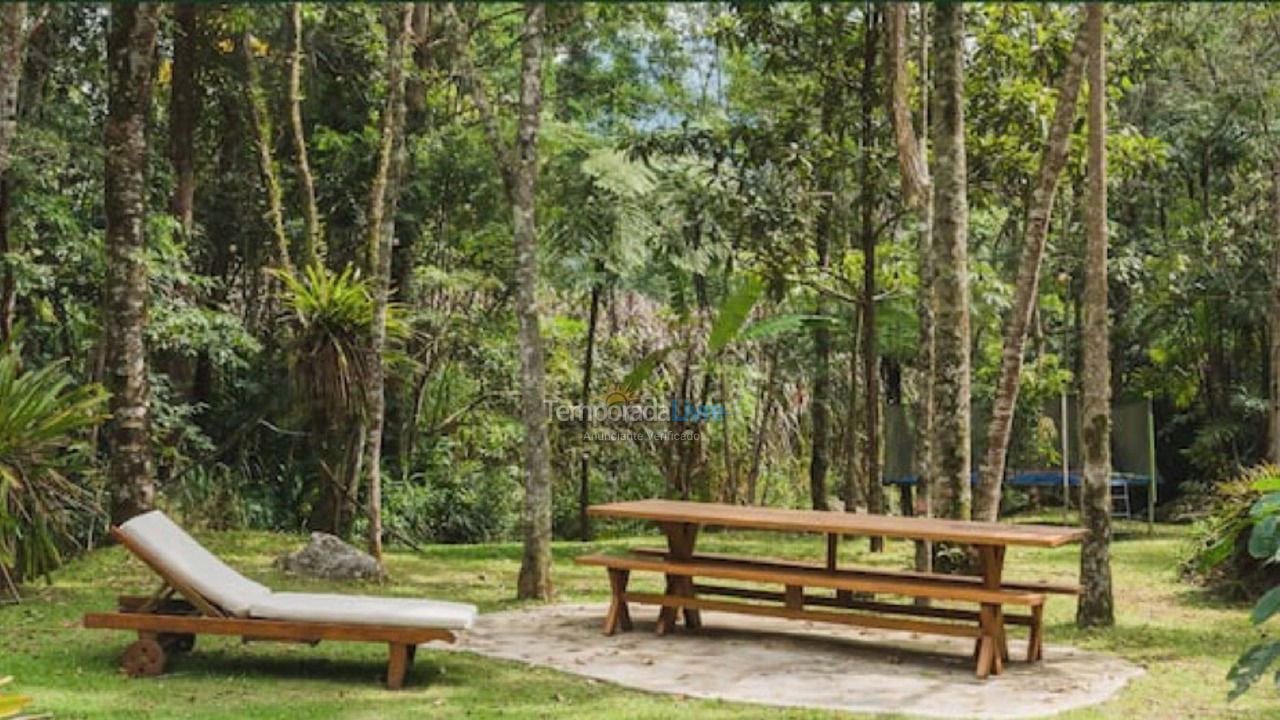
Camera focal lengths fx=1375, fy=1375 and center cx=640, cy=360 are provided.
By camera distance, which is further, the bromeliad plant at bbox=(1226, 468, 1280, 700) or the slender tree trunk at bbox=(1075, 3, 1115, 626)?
the slender tree trunk at bbox=(1075, 3, 1115, 626)

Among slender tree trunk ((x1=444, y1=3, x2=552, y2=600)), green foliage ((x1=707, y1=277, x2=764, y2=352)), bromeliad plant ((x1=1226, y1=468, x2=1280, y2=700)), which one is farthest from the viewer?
green foliage ((x1=707, y1=277, x2=764, y2=352))

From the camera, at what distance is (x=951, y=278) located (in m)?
8.73

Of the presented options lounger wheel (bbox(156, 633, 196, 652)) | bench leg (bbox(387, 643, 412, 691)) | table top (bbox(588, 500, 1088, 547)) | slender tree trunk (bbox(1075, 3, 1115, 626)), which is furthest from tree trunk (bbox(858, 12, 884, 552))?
lounger wheel (bbox(156, 633, 196, 652))

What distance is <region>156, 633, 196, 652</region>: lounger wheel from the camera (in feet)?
21.1

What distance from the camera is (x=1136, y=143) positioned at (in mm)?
11188

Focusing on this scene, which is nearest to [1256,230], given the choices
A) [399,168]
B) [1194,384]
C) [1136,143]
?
[1194,384]

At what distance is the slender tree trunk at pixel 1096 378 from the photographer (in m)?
8.05

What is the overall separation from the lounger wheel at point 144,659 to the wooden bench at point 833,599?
7.16 ft

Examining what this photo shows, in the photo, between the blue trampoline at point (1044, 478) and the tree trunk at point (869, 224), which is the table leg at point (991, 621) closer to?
the tree trunk at point (869, 224)

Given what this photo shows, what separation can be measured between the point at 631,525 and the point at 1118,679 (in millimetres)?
10153

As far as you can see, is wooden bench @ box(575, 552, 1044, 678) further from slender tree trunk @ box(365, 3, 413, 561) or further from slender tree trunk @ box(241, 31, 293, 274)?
slender tree trunk @ box(241, 31, 293, 274)

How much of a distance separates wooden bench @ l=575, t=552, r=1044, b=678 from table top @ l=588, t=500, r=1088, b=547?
0.25m

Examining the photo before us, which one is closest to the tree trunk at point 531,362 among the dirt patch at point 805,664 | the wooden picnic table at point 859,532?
the dirt patch at point 805,664
